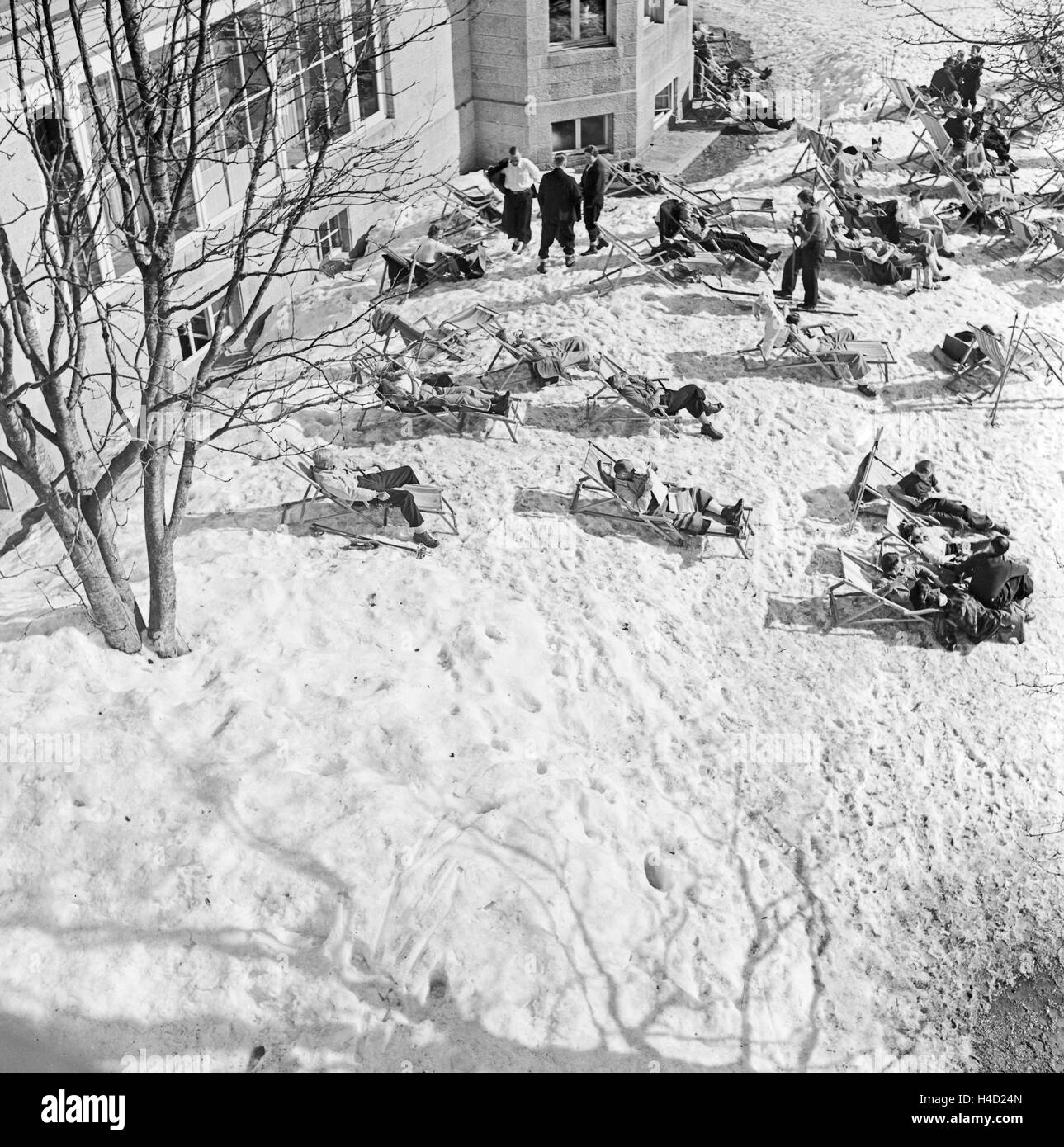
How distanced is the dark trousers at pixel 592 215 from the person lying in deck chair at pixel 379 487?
5.90 m

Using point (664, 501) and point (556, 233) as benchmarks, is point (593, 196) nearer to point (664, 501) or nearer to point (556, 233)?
point (556, 233)

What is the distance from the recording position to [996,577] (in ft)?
34.4

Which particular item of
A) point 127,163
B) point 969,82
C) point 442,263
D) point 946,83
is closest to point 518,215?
point 442,263

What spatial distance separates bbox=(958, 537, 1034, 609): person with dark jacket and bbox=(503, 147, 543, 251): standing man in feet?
25.4

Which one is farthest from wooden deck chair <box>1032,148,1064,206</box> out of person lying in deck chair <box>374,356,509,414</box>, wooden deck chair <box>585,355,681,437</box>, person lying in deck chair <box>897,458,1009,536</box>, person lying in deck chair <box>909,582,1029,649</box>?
person lying in deck chair <box>374,356,509,414</box>

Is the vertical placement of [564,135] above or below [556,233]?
above

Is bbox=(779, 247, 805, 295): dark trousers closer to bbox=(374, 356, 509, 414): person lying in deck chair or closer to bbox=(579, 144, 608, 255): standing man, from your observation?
bbox=(579, 144, 608, 255): standing man

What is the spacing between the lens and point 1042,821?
372 inches

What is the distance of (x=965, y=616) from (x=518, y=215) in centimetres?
827

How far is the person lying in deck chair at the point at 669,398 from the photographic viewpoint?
12.2 m

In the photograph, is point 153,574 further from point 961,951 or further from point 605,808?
point 961,951

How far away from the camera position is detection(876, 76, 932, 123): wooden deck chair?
20.1 meters
